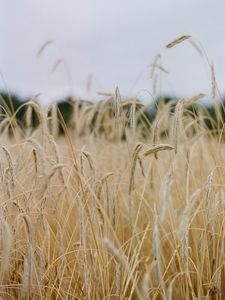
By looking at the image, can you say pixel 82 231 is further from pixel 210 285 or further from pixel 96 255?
pixel 210 285

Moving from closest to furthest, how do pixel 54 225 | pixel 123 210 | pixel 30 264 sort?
pixel 30 264
pixel 54 225
pixel 123 210

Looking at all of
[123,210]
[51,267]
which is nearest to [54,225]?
[51,267]

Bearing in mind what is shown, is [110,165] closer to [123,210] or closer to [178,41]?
[123,210]

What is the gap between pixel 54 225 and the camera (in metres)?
Answer: 2.39

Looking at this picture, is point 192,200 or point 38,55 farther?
point 38,55

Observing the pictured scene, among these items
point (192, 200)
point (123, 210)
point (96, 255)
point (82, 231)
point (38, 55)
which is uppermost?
point (38, 55)

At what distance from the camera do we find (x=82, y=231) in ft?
5.52

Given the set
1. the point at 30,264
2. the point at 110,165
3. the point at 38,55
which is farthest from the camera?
the point at 110,165

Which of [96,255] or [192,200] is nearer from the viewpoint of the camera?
[192,200]

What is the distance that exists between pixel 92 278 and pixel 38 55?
3.96 feet

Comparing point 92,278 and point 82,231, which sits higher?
point 82,231

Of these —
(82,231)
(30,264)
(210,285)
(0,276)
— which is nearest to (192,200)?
(82,231)

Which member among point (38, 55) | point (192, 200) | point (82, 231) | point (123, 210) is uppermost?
point (38, 55)

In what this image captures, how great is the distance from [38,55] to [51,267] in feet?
3.73
